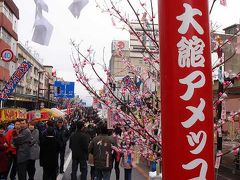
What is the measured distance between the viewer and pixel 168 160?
224 centimetres

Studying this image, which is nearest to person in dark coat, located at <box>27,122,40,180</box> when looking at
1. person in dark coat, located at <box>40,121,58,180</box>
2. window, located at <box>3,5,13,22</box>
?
person in dark coat, located at <box>40,121,58,180</box>

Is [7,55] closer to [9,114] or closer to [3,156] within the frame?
[9,114]

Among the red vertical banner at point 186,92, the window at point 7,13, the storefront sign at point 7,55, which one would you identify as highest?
the window at point 7,13

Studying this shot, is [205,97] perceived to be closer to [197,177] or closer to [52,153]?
[197,177]

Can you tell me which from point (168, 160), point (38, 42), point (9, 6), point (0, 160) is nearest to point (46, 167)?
point (0, 160)

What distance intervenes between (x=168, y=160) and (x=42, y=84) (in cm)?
9475

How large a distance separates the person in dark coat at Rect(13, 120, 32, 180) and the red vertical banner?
23.7ft

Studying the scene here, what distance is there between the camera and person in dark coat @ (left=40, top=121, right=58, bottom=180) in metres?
9.23

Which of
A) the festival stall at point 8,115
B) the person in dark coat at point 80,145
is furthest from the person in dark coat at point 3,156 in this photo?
the festival stall at point 8,115

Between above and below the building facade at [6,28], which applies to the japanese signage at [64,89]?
below

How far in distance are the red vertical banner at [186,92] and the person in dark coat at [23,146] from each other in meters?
7.22

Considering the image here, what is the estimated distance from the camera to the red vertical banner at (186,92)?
7.20 ft

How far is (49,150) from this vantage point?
30.4 feet

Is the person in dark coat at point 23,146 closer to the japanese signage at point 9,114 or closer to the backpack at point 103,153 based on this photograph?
the backpack at point 103,153
